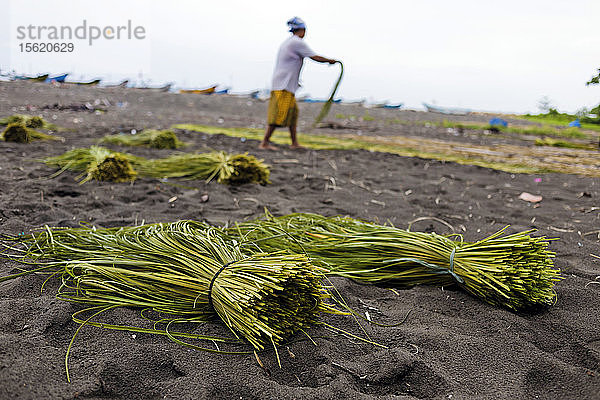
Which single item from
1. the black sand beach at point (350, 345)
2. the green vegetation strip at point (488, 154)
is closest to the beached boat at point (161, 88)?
the green vegetation strip at point (488, 154)

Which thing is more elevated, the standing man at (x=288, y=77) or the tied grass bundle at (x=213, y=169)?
the standing man at (x=288, y=77)

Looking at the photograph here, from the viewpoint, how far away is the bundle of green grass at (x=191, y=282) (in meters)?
1.30

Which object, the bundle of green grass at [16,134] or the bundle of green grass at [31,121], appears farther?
the bundle of green grass at [31,121]

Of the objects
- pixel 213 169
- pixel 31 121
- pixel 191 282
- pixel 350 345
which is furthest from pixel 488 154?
pixel 31 121

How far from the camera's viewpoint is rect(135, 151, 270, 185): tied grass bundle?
12.2 ft

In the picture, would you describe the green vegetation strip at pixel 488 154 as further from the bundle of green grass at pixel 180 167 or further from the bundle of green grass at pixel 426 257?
the bundle of green grass at pixel 426 257

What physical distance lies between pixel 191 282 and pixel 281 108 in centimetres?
459

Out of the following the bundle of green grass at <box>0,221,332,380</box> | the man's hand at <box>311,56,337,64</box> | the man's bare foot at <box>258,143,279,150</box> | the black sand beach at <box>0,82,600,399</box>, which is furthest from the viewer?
the man's bare foot at <box>258,143,279,150</box>

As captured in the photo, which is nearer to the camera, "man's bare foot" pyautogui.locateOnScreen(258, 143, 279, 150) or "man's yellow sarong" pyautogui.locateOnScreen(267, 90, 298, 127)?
"man's yellow sarong" pyautogui.locateOnScreen(267, 90, 298, 127)

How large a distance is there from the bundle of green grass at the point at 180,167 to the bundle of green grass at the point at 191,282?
1822 millimetres

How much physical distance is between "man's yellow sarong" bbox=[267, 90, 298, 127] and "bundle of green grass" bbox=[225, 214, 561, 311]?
378cm

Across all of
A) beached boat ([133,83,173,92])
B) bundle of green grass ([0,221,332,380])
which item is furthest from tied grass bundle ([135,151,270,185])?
beached boat ([133,83,173,92])

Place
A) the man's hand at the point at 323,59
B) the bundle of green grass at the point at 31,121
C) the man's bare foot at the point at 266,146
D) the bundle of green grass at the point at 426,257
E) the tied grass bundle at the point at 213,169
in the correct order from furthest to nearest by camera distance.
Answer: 1. the bundle of green grass at the point at 31,121
2. the man's bare foot at the point at 266,146
3. the man's hand at the point at 323,59
4. the tied grass bundle at the point at 213,169
5. the bundle of green grass at the point at 426,257

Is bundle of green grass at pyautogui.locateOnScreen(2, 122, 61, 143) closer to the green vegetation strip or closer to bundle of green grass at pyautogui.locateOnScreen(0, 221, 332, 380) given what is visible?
the green vegetation strip
